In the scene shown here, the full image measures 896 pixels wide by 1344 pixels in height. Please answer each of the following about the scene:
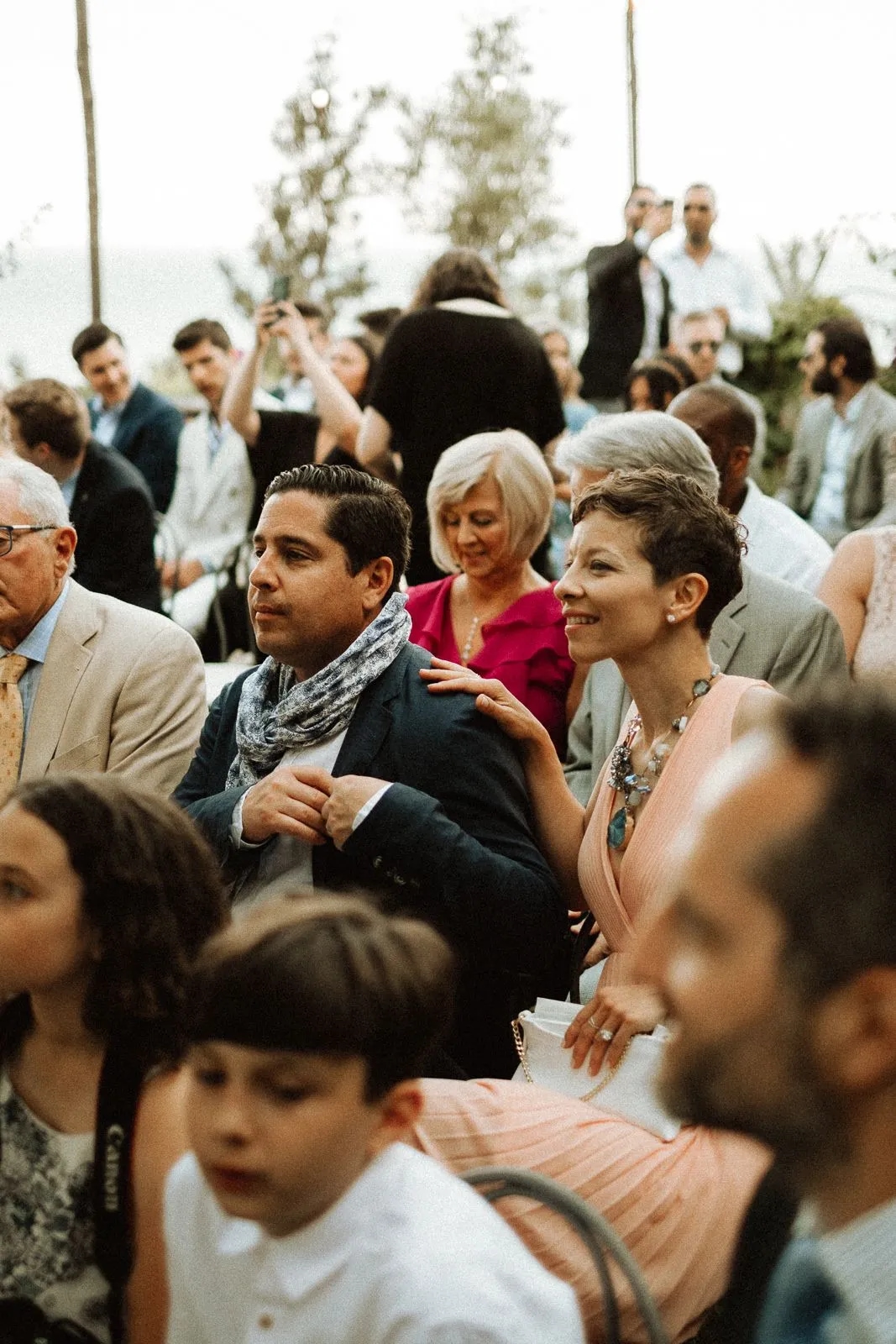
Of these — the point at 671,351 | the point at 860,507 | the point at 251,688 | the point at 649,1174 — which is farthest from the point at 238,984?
the point at 671,351

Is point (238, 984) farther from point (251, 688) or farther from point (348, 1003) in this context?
point (251, 688)

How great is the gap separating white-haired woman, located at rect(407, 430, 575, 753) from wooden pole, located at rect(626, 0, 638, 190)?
9659mm

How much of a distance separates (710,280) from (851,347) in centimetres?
194

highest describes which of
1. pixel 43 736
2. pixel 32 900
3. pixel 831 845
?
pixel 831 845

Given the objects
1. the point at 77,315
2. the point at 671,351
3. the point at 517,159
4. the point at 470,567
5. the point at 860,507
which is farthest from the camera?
the point at 517,159

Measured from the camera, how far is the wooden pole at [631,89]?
41.4 ft

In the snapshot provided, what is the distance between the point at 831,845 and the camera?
0.99 metres

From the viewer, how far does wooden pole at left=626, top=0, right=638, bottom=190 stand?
12.6 meters

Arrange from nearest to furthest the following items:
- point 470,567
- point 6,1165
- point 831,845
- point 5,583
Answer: point 831,845
point 6,1165
point 5,583
point 470,567

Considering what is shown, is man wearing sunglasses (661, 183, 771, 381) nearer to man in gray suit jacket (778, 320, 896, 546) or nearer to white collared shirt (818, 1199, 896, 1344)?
man in gray suit jacket (778, 320, 896, 546)

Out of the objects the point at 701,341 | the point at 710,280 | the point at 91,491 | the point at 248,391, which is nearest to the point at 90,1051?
the point at 91,491

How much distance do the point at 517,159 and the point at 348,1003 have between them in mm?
12315

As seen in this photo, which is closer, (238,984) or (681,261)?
(238,984)

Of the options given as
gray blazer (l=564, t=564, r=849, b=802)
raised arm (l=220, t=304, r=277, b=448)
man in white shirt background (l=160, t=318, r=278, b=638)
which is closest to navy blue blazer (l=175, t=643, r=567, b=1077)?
gray blazer (l=564, t=564, r=849, b=802)
